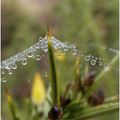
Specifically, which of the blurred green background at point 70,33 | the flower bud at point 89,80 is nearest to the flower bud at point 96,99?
the flower bud at point 89,80

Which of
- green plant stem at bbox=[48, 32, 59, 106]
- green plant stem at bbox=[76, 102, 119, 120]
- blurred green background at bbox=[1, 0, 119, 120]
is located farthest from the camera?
blurred green background at bbox=[1, 0, 119, 120]

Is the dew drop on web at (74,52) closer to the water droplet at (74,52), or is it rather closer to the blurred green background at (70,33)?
the water droplet at (74,52)

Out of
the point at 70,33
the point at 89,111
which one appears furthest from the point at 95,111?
the point at 70,33

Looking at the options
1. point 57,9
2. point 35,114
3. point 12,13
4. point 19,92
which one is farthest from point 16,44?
point 35,114

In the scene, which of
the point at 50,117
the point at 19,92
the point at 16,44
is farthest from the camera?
the point at 19,92

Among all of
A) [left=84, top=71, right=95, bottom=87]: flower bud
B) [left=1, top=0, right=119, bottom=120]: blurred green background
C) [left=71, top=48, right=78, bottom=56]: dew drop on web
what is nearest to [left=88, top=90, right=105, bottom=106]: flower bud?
[left=84, top=71, right=95, bottom=87]: flower bud

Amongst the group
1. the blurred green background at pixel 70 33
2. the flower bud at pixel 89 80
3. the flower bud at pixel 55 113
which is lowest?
the blurred green background at pixel 70 33

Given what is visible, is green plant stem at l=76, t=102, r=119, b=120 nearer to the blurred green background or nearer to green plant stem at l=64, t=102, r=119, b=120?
green plant stem at l=64, t=102, r=119, b=120

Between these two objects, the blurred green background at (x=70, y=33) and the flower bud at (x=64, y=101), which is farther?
the blurred green background at (x=70, y=33)

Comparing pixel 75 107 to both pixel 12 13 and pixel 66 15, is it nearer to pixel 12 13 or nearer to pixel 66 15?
pixel 66 15

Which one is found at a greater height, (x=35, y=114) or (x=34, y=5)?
(x=35, y=114)

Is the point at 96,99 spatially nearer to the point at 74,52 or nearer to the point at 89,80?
the point at 89,80
